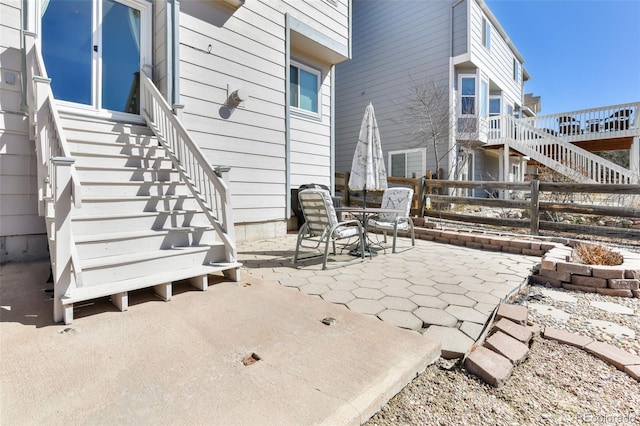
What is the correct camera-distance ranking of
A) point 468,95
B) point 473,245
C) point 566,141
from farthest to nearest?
point 468,95, point 566,141, point 473,245

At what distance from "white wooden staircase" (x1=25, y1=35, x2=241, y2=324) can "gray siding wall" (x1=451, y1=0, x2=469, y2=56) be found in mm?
9189

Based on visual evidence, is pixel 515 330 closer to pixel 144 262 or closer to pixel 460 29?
pixel 144 262

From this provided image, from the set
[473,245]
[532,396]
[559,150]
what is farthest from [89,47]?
[559,150]

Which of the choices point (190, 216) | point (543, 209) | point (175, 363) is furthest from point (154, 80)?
point (543, 209)

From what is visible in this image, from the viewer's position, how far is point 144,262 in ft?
8.07

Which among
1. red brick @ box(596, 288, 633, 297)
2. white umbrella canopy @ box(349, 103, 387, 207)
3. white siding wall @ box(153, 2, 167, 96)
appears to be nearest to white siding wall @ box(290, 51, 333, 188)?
white umbrella canopy @ box(349, 103, 387, 207)

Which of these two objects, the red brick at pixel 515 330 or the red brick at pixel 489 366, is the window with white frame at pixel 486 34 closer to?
the red brick at pixel 515 330

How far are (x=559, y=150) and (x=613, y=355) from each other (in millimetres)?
10607

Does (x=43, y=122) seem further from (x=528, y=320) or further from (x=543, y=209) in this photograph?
(x=543, y=209)

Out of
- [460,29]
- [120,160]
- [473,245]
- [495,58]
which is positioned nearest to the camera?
[120,160]

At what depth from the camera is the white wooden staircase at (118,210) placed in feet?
6.77

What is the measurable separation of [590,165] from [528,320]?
10.1 meters

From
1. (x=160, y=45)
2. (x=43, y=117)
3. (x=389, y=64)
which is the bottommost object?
(x=43, y=117)

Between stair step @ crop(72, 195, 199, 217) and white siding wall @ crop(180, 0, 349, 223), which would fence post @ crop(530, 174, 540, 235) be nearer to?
white siding wall @ crop(180, 0, 349, 223)
